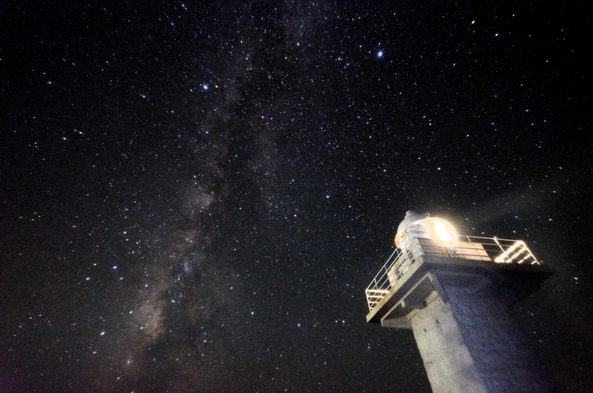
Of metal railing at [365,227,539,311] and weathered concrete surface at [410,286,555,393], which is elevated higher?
metal railing at [365,227,539,311]

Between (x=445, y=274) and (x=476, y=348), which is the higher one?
(x=445, y=274)

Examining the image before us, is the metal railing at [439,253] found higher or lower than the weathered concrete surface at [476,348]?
higher

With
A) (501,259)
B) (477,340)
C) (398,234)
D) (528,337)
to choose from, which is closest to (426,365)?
(477,340)

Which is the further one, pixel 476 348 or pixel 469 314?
pixel 469 314

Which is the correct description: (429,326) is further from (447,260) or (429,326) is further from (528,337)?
(528,337)

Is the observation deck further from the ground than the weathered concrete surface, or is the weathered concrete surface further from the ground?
the observation deck

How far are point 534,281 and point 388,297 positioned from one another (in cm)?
455

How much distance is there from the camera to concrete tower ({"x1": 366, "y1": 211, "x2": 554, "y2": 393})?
7020 millimetres

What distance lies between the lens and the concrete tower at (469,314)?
23.0ft

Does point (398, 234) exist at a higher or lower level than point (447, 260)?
higher

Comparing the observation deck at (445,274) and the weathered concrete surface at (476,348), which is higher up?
the observation deck at (445,274)

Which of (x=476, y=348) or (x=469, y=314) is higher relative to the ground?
(x=469, y=314)

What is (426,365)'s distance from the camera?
27.2 ft

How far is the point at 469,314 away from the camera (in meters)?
7.78
